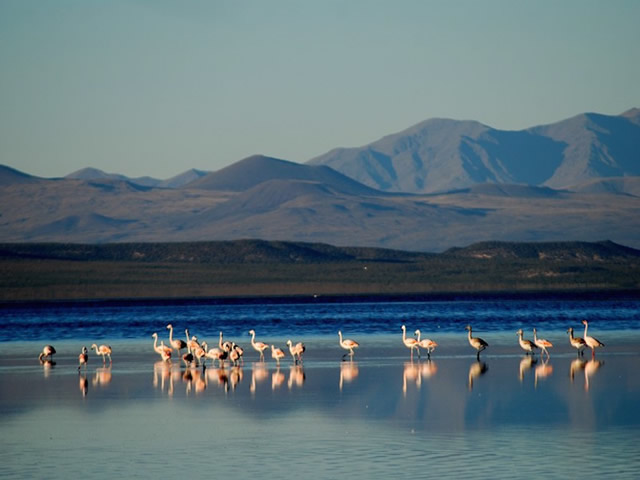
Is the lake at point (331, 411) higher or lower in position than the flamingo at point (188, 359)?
lower

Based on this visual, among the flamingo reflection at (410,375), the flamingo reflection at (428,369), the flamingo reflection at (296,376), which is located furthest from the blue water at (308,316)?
the flamingo reflection at (410,375)

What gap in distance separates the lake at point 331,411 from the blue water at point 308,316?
11.9 feet

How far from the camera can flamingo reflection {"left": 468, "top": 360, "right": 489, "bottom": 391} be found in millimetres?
27219

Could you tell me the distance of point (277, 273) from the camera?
280 ft

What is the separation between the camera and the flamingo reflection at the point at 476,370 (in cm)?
2722

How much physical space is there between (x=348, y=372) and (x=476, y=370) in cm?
299

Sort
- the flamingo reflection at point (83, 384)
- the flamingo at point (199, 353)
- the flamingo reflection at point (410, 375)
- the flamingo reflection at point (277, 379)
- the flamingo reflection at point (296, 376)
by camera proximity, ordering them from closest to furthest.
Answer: the flamingo reflection at point (410, 375) → the flamingo reflection at point (83, 384) → the flamingo reflection at point (277, 379) → the flamingo reflection at point (296, 376) → the flamingo at point (199, 353)

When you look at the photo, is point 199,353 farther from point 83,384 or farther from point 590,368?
point 590,368

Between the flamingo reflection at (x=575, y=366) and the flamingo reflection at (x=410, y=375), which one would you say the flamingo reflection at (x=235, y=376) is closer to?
the flamingo reflection at (x=410, y=375)

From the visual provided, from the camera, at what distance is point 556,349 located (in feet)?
118

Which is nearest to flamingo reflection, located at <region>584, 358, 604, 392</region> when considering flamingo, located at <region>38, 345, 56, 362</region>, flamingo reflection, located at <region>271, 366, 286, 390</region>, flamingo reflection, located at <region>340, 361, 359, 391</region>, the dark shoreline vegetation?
flamingo reflection, located at <region>340, 361, 359, 391</region>

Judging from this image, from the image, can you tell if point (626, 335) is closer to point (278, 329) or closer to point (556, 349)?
point (556, 349)

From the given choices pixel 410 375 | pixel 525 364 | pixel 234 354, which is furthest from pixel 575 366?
pixel 234 354

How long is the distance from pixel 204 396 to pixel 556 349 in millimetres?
13949
